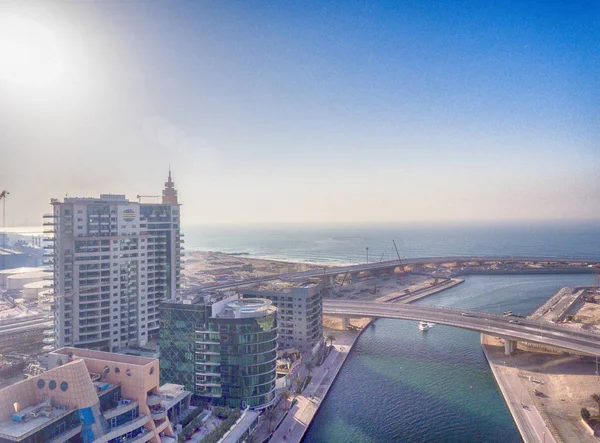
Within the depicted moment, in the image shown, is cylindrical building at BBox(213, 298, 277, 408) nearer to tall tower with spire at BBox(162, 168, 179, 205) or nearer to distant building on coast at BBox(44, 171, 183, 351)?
distant building on coast at BBox(44, 171, 183, 351)

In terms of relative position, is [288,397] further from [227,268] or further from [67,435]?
[227,268]

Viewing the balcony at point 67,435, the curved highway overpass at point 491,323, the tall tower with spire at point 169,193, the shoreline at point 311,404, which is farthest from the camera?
the tall tower with spire at point 169,193

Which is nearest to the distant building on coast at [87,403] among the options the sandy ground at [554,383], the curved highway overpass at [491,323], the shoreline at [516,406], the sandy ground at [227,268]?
the shoreline at [516,406]

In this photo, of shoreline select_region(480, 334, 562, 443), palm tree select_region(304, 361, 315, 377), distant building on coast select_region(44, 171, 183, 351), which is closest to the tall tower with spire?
distant building on coast select_region(44, 171, 183, 351)

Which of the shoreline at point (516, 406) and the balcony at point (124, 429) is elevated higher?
the balcony at point (124, 429)

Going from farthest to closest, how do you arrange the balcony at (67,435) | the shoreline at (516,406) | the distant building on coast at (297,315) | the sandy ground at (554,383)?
1. the distant building on coast at (297,315)
2. the sandy ground at (554,383)
3. the shoreline at (516,406)
4. the balcony at (67,435)

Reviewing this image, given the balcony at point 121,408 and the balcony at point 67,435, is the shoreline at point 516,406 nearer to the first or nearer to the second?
the balcony at point 121,408

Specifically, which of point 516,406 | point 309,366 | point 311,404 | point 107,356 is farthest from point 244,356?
point 516,406

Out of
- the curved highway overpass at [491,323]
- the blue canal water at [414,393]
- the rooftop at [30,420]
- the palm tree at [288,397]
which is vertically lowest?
the blue canal water at [414,393]
